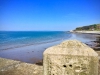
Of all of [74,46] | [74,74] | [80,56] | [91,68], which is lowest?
[74,74]

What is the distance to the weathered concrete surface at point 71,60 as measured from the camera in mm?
2277

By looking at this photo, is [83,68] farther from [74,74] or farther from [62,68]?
[62,68]

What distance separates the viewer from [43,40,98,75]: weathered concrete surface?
7.47 feet

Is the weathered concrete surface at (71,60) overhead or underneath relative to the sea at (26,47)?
overhead

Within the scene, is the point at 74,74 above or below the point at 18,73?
above

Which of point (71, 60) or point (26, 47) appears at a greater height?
point (71, 60)

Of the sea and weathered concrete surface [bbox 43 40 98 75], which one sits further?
the sea

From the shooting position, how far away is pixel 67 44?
2498 millimetres

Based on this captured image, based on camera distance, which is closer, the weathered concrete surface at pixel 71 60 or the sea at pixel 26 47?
the weathered concrete surface at pixel 71 60

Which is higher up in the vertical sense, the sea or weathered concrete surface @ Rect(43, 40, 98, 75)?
weathered concrete surface @ Rect(43, 40, 98, 75)

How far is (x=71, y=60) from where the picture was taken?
7.75ft

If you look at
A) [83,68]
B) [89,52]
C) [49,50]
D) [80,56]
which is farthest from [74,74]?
[49,50]

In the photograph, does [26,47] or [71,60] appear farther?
[26,47]

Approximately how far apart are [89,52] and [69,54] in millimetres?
395
